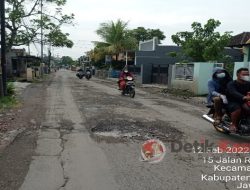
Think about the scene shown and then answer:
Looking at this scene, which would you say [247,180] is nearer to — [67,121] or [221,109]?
[221,109]

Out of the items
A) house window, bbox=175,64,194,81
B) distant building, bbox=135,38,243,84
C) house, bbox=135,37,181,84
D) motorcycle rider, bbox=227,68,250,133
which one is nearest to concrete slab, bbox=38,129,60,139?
motorcycle rider, bbox=227,68,250,133

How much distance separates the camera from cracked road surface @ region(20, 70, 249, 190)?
19.1 ft

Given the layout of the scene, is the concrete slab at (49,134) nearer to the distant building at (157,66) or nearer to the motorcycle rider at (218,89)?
the motorcycle rider at (218,89)

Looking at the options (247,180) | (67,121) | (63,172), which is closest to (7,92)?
(67,121)

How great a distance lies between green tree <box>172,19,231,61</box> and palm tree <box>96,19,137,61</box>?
24060 mm

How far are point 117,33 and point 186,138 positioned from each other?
45128mm

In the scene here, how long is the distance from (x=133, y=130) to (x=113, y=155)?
2662 millimetres

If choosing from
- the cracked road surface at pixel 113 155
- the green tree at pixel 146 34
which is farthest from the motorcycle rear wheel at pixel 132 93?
the green tree at pixel 146 34

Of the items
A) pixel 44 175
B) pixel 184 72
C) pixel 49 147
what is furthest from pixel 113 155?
pixel 184 72

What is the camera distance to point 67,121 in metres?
11.6

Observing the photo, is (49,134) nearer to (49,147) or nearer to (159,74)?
(49,147)

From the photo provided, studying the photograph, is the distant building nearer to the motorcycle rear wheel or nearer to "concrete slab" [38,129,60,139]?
the motorcycle rear wheel

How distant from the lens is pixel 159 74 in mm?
40594

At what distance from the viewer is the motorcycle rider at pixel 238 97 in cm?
898
